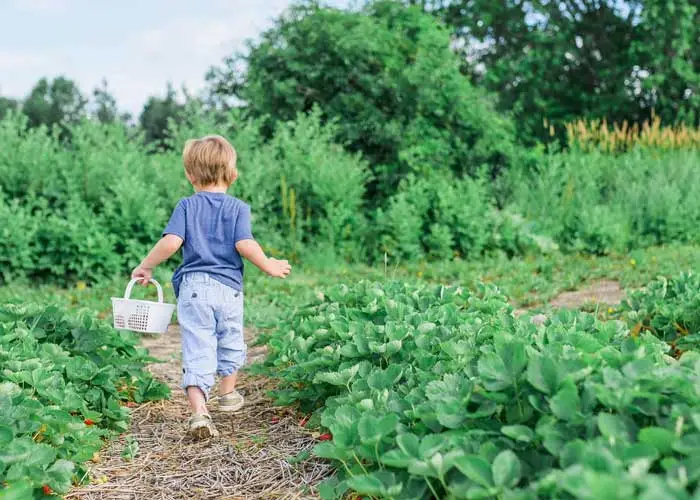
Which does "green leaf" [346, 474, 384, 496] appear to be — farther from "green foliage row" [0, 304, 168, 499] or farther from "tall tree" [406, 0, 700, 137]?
"tall tree" [406, 0, 700, 137]

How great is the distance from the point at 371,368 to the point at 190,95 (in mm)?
7135

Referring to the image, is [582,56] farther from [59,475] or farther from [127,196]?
[59,475]

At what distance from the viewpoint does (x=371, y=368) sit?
300 centimetres

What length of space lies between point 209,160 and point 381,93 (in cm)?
684

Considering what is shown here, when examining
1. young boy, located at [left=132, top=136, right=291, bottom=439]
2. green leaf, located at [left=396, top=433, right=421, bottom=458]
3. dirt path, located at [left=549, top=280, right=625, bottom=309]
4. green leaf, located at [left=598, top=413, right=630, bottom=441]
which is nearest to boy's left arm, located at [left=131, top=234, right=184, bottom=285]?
young boy, located at [left=132, top=136, right=291, bottom=439]

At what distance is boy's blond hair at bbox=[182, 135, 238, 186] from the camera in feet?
11.5

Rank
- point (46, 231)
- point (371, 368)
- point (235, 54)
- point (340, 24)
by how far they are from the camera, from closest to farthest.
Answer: point (371, 368)
point (46, 231)
point (340, 24)
point (235, 54)

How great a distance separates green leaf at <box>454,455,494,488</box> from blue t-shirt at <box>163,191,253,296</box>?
6.11 feet

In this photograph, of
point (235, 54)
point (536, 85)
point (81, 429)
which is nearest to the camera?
point (81, 429)

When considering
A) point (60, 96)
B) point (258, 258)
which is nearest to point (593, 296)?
point (258, 258)

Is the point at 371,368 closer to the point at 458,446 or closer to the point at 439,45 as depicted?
the point at 458,446

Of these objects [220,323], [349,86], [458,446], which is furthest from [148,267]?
[349,86]

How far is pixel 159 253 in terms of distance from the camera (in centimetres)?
344

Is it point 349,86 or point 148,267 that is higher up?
point 349,86
